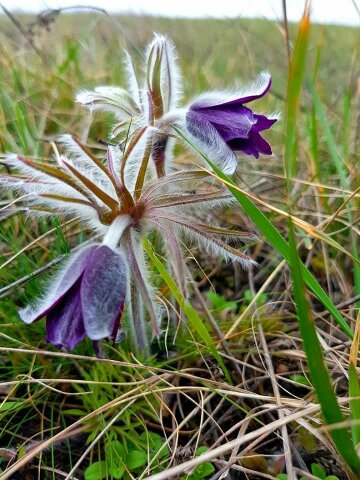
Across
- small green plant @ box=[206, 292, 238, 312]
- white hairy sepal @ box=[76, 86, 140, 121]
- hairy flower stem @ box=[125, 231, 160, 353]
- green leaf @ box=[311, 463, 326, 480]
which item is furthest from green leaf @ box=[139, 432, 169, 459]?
white hairy sepal @ box=[76, 86, 140, 121]

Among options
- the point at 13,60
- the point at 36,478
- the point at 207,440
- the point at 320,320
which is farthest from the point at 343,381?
the point at 13,60

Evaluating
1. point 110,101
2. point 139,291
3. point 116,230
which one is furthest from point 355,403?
point 110,101

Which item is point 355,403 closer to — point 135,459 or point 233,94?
point 135,459

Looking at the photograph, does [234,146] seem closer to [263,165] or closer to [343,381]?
[343,381]

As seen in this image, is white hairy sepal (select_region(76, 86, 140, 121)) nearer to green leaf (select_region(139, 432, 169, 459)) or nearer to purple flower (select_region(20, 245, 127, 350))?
purple flower (select_region(20, 245, 127, 350))

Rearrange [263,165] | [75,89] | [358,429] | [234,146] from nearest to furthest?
[358,429] < [234,146] < [263,165] < [75,89]
